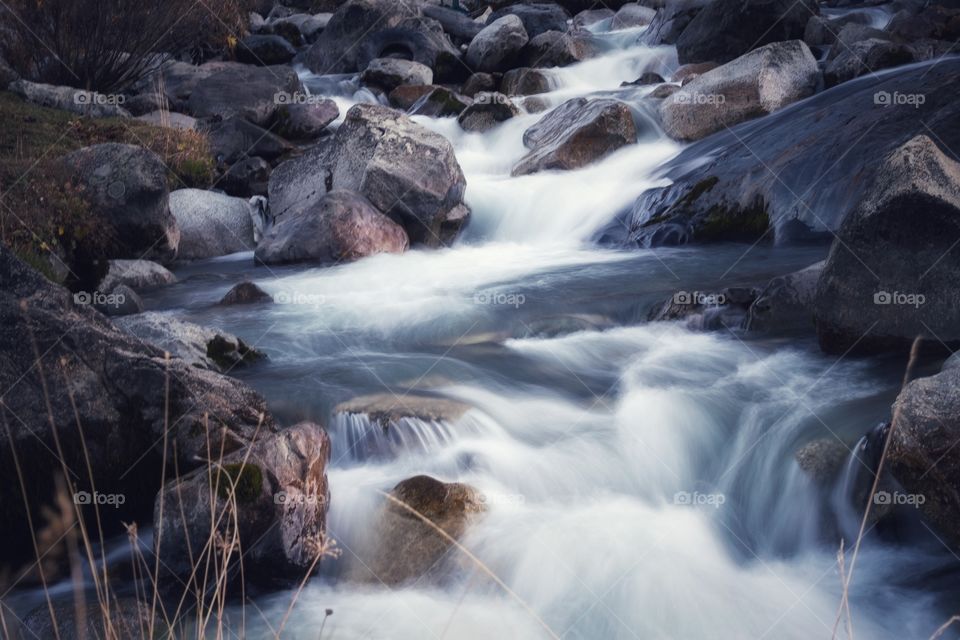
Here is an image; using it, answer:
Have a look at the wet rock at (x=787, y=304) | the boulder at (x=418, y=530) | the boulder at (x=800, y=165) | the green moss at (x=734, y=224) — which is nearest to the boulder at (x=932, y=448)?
the boulder at (x=418, y=530)

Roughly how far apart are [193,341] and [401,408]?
72.3 inches

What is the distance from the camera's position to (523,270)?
10.4 meters

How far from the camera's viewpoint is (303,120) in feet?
54.7

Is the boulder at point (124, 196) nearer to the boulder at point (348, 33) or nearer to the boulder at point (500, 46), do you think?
the boulder at point (500, 46)

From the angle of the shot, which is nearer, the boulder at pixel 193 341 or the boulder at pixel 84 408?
the boulder at pixel 84 408

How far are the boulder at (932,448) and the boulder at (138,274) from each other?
26.1 feet

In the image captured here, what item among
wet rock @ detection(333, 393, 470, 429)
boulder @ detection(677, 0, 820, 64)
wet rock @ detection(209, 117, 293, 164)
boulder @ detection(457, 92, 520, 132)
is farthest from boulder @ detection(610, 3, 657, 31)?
wet rock @ detection(333, 393, 470, 429)

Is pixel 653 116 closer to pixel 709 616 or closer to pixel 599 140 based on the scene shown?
pixel 599 140

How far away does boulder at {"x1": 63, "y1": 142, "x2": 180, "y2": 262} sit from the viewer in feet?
34.8

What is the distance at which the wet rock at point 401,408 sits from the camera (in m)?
5.97

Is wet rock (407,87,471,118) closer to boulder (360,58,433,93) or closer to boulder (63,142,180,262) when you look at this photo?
boulder (360,58,433,93)

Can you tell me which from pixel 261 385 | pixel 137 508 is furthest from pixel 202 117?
pixel 137 508

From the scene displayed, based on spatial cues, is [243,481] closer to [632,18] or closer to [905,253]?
[905,253]

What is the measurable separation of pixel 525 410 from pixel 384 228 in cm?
524
